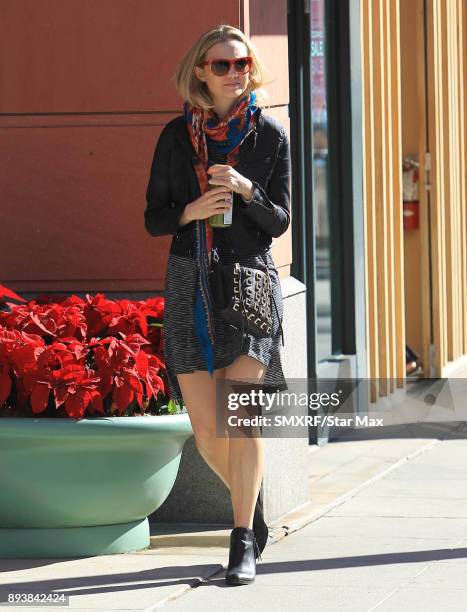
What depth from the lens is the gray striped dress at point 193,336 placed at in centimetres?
537

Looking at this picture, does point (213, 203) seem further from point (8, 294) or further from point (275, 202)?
point (8, 294)

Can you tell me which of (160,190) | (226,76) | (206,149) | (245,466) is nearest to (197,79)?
(226,76)

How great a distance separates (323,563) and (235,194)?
147 centimetres

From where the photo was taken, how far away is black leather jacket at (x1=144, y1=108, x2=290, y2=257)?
17.8ft

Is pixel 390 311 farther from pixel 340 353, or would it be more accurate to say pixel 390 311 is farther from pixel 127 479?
pixel 127 479

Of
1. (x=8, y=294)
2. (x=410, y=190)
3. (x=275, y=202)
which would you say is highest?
(x=275, y=202)

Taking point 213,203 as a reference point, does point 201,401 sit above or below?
below

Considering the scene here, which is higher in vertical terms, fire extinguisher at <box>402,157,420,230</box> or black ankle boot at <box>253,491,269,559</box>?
fire extinguisher at <box>402,157,420,230</box>

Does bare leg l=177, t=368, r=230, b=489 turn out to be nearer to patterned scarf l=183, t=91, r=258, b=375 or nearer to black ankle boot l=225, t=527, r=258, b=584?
patterned scarf l=183, t=91, r=258, b=375

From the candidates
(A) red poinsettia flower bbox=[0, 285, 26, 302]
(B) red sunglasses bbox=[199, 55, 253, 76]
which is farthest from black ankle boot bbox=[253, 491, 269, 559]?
(B) red sunglasses bbox=[199, 55, 253, 76]

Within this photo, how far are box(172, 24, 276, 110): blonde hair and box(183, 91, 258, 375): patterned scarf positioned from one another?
0.03 metres

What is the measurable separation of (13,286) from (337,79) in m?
2.96

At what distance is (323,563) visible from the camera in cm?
570

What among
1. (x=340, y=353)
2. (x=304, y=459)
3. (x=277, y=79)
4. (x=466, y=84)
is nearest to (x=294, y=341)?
(x=304, y=459)
